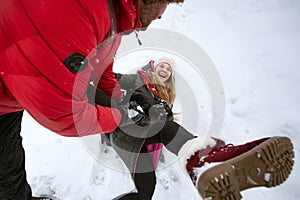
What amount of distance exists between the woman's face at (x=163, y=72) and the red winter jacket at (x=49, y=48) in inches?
61.6

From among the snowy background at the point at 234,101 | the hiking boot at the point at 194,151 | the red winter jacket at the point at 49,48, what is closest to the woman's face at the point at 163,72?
the snowy background at the point at 234,101

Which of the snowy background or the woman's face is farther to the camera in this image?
the woman's face

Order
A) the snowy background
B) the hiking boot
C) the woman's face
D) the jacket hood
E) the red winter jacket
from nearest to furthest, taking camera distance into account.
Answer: the red winter jacket, the jacket hood, the hiking boot, the snowy background, the woman's face

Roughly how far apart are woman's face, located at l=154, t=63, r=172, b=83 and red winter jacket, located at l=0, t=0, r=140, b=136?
1.57 metres

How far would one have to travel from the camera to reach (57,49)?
2.55 ft

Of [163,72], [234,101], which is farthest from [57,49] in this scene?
[234,101]

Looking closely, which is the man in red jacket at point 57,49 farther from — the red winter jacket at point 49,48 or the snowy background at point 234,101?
the snowy background at point 234,101

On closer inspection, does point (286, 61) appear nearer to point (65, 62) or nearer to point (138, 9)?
point (138, 9)

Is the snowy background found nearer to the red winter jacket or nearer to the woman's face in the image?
the woman's face

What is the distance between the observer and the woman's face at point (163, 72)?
2.51m

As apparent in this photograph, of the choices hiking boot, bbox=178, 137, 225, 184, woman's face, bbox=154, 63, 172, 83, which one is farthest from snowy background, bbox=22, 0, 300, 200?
hiking boot, bbox=178, 137, 225, 184

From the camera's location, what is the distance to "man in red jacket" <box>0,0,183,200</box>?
2.42 ft

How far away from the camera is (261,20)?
3.22 m

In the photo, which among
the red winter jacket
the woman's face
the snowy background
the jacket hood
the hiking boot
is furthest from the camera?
the woman's face
